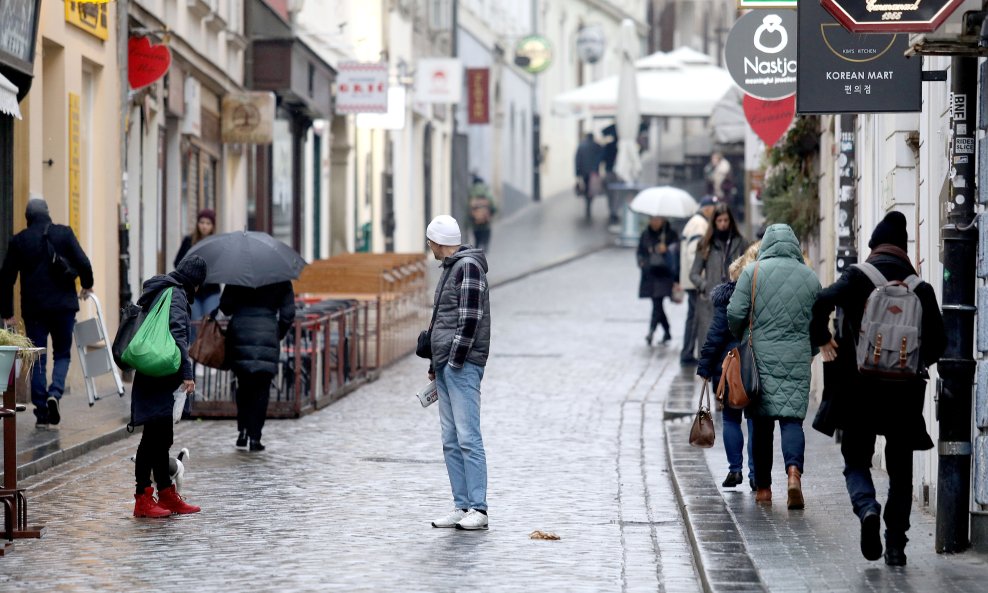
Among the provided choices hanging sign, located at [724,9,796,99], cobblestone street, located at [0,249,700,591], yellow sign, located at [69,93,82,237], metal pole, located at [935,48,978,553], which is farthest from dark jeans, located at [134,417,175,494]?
yellow sign, located at [69,93,82,237]

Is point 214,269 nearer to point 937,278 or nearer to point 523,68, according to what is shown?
point 937,278

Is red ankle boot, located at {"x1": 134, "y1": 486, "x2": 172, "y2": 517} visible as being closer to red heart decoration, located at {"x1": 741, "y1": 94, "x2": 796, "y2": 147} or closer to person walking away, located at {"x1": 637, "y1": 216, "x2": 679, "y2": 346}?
red heart decoration, located at {"x1": 741, "y1": 94, "x2": 796, "y2": 147}

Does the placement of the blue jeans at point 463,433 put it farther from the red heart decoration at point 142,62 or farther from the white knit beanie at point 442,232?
the red heart decoration at point 142,62

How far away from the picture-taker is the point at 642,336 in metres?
26.0

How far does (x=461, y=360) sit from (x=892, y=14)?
10.1 feet

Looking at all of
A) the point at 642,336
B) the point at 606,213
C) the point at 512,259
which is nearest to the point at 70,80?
the point at 642,336

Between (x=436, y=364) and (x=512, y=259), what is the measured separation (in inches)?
1134

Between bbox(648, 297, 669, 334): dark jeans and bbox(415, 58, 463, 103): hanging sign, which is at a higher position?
bbox(415, 58, 463, 103): hanging sign

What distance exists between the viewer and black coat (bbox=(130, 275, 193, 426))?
37.1 feet

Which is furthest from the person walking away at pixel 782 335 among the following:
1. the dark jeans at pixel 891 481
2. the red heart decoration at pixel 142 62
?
the red heart decoration at pixel 142 62

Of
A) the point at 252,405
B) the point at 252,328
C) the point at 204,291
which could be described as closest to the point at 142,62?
the point at 204,291

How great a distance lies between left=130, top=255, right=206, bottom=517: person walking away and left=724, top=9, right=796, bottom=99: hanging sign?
216 inches

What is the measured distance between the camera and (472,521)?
10.8 meters

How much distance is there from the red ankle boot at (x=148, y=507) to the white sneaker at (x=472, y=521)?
1.70 m
